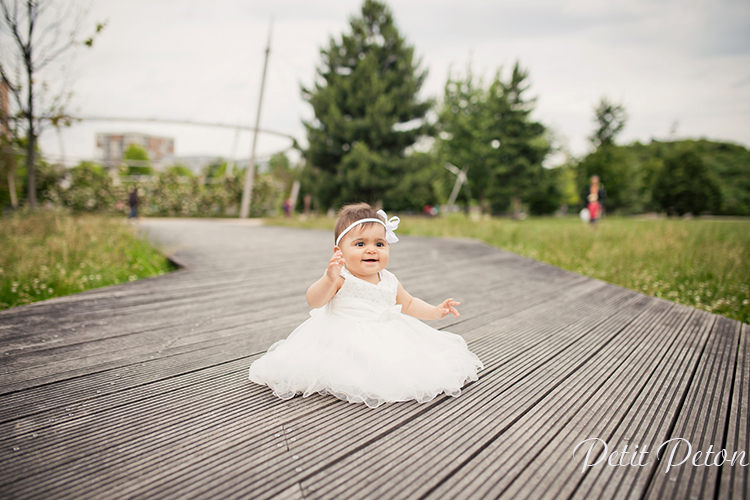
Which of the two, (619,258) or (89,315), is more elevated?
(619,258)

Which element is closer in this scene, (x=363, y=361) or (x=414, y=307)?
(x=363, y=361)

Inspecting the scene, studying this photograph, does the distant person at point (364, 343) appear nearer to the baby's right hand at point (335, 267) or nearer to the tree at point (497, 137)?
the baby's right hand at point (335, 267)

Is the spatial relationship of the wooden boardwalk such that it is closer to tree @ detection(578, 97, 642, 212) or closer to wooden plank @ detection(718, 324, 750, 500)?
wooden plank @ detection(718, 324, 750, 500)

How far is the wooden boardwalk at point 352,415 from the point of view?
1.17 meters

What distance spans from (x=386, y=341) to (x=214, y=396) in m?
0.88

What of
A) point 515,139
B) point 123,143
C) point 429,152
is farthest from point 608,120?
point 123,143

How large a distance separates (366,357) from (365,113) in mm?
16190

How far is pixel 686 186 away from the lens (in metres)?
30.5

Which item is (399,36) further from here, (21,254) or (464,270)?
(21,254)

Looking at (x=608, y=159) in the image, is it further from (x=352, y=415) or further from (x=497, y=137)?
(x=352, y=415)

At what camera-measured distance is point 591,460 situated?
1311 millimetres

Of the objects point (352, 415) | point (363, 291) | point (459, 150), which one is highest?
point (459, 150)

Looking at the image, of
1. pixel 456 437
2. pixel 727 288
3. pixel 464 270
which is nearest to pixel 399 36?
pixel 464 270

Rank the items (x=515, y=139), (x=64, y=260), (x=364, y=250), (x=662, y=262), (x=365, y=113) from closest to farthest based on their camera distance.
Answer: (x=364, y=250) → (x=64, y=260) → (x=662, y=262) → (x=365, y=113) → (x=515, y=139)
